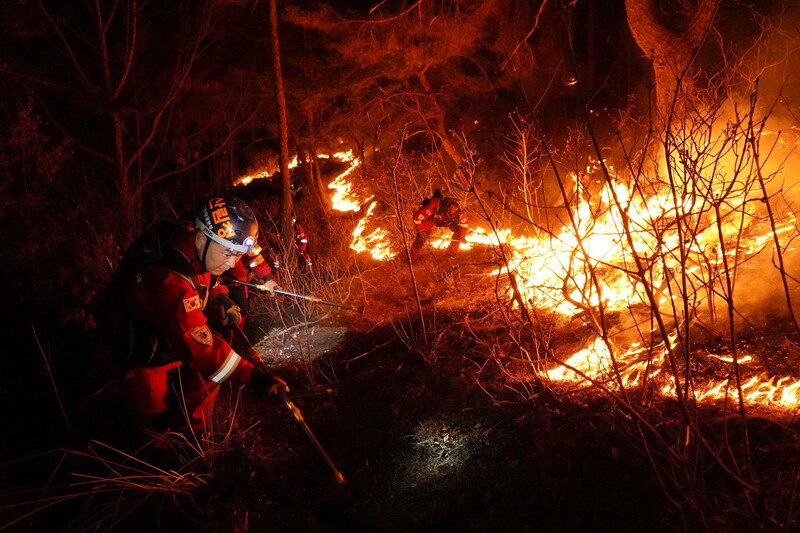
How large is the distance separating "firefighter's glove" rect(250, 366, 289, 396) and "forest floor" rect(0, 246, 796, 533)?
299mm

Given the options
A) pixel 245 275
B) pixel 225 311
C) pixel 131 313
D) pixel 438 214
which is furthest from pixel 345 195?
pixel 131 313

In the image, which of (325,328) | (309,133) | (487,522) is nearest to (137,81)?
(309,133)

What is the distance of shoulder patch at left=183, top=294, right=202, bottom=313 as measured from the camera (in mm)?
3941

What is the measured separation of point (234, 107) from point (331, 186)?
6.04m

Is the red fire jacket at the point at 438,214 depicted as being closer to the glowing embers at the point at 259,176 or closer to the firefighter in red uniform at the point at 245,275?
the firefighter in red uniform at the point at 245,275

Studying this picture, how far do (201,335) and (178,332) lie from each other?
0.57ft

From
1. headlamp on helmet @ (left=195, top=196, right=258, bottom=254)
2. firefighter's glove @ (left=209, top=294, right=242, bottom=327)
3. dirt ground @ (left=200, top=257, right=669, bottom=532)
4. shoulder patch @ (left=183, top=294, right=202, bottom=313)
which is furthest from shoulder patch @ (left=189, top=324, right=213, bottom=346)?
firefighter's glove @ (left=209, top=294, right=242, bottom=327)

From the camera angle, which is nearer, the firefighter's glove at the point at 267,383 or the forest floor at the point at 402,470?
the forest floor at the point at 402,470

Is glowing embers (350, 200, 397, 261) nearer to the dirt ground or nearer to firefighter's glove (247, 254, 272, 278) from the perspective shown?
firefighter's glove (247, 254, 272, 278)

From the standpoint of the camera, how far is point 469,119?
15156 mm

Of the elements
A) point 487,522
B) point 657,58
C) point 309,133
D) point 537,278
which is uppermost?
point 657,58

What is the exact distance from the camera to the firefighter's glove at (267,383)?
4070 mm

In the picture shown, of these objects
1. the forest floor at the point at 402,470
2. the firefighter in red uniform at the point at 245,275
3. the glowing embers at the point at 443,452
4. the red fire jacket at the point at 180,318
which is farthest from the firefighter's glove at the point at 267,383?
the firefighter in red uniform at the point at 245,275

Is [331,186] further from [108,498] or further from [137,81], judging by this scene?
[108,498]
